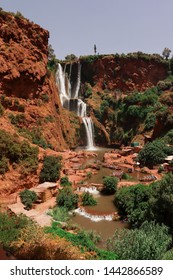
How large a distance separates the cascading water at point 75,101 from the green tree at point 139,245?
3870 centimetres

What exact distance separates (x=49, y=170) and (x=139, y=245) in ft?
48.4

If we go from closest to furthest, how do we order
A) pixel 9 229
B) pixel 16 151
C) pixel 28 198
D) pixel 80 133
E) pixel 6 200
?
pixel 9 229, pixel 6 200, pixel 28 198, pixel 16 151, pixel 80 133

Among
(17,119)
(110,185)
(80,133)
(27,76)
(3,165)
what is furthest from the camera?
(80,133)

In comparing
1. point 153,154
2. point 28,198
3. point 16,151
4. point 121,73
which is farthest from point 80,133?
point 28,198

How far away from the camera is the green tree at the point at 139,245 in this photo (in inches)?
458

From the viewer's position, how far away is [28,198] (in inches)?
821

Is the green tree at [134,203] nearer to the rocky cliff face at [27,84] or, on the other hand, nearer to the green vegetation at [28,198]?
the green vegetation at [28,198]

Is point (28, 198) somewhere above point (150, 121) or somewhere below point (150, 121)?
below

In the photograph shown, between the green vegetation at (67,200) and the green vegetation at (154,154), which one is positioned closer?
the green vegetation at (67,200)

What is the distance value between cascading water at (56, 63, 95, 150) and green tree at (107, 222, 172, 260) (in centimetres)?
3870

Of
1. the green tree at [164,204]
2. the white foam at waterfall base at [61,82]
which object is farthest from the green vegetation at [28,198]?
the white foam at waterfall base at [61,82]

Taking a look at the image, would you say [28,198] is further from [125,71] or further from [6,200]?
[125,71]

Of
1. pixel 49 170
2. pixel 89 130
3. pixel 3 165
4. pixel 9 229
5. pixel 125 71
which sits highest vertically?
pixel 125 71

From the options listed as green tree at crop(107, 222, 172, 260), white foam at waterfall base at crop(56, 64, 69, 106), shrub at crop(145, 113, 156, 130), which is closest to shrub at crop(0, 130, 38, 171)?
green tree at crop(107, 222, 172, 260)
